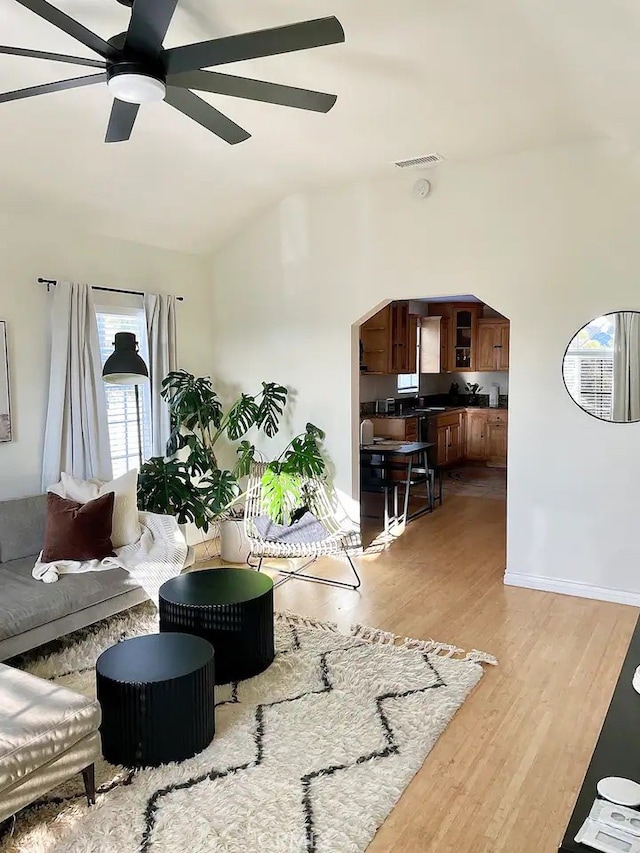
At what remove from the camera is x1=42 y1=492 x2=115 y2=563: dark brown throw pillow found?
3.77 meters

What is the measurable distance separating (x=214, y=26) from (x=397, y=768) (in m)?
3.24

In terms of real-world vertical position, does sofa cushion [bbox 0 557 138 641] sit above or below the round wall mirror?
below

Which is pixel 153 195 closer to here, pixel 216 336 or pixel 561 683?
pixel 216 336

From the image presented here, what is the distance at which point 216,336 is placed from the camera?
601 cm

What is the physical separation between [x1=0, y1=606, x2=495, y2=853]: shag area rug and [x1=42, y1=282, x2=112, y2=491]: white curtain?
1344 mm

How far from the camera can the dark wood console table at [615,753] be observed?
1.56 m

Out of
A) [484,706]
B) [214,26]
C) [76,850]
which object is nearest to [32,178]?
[214,26]

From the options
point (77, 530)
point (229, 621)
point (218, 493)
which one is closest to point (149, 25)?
point (229, 621)

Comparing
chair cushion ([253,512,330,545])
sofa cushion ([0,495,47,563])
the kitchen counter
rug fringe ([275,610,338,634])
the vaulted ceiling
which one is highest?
the vaulted ceiling

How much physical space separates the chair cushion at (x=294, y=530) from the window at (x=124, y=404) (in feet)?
3.85

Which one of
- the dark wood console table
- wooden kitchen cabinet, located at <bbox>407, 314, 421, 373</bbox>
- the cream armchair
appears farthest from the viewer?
wooden kitchen cabinet, located at <bbox>407, 314, 421, 373</bbox>

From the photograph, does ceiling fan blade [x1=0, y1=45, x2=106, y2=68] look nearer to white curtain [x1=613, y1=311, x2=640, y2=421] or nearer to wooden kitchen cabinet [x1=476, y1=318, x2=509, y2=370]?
white curtain [x1=613, y1=311, x2=640, y2=421]

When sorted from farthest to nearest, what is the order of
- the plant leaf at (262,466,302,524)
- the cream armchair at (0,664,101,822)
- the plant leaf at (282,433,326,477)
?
the plant leaf at (282,433,326,477)
the plant leaf at (262,466,302,524)
the cream armchair at (0,664,101,822)

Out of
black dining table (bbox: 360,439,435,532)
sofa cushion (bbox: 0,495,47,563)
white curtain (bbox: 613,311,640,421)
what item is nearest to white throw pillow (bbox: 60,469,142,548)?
sofa cushion (bbox: 0,495,47,563)
